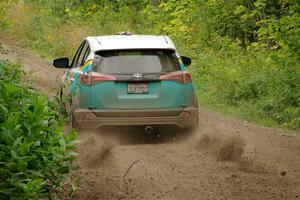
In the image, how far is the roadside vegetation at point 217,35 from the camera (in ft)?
49.3

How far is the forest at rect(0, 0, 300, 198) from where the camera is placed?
7.18 metres

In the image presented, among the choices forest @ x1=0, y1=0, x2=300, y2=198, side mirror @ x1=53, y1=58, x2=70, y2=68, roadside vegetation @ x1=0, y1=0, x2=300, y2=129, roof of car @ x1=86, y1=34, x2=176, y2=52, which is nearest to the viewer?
forest @ x1=0, y1=0, x2=300, y2=198

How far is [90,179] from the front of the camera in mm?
8352

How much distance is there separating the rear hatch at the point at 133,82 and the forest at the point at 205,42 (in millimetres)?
1884

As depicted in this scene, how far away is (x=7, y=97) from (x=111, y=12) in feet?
71.7

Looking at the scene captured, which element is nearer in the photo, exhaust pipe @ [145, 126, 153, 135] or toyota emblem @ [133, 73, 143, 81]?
toyota emblem @ [133, 73, 143, 81]

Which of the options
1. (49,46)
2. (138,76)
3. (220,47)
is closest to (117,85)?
(138,76)

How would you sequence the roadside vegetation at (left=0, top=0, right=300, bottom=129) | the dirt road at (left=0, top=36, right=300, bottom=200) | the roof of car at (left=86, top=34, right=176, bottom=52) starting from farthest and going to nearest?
the roadside vegetation at (left=0, top=0, right=300, bottom=129) < the roof of car at (left=86, top=34, right=176, bottom=52) < the dirt road at (left=0, top=36, right=300, bottom=200)

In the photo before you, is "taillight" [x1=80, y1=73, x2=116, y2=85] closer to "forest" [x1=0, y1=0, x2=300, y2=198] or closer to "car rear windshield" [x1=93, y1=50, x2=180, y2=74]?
"car rear windshield" [x1=93, y1=50, x2=180, y2=74]

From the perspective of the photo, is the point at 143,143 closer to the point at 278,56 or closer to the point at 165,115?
the point at 165,115

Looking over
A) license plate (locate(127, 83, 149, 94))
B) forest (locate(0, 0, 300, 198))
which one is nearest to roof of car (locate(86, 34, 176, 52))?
license plate (locate(127, 83, 149, 94))

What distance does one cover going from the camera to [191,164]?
9273mm

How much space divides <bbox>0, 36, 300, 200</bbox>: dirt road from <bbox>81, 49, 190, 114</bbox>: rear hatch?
0.59 metres

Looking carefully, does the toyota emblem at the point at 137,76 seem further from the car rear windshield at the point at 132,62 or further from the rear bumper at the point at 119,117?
the rear bumper at the point at 119,117
